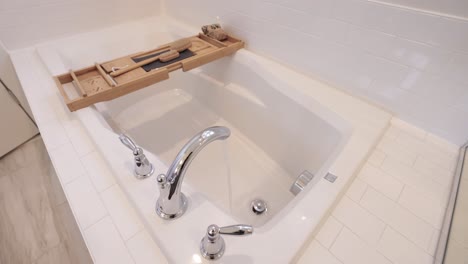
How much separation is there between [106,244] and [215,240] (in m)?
0.28

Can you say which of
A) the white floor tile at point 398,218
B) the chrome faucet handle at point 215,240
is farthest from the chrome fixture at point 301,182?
the chrome faucet handle at point 215,240

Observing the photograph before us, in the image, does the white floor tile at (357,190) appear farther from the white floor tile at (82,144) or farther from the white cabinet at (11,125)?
the white cabinet at (11,125)

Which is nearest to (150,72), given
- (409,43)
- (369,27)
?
(369,27)

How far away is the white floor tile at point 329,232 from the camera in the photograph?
57 centimetres

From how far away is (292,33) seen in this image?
1053 millimetres

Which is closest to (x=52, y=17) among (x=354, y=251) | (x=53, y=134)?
(x=53, y=134)

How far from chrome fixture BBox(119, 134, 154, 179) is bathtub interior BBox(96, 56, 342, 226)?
40 cm

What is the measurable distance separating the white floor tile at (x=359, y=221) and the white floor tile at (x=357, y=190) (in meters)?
0.02

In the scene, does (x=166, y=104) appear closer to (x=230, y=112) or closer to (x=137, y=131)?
(x=137, y=131)

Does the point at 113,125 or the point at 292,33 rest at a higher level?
the point at 292,33

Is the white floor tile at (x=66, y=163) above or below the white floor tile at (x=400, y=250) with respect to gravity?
below

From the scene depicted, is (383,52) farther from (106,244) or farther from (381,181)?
(106,244)

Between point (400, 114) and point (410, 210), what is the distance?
42 cm

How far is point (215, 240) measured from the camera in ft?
1.56
